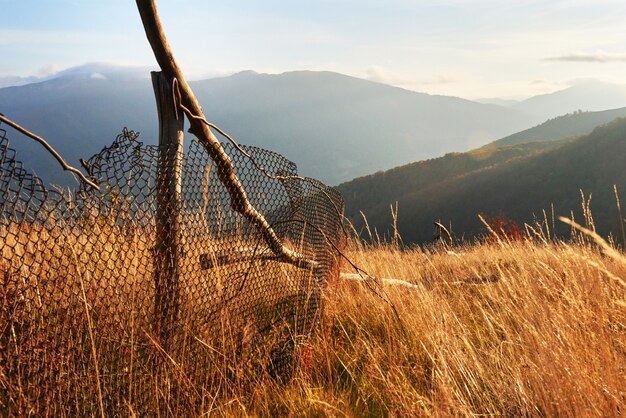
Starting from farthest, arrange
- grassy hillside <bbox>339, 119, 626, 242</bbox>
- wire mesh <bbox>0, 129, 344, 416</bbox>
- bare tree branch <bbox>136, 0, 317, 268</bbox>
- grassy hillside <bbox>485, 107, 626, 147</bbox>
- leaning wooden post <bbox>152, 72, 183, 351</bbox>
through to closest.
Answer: grassy hillside <bbox>485, 107, 626, 147</bbox>, grassy hillside <bbox>339, 119, 626, 242</bbox>, bare tree branch <bbox>136, 0, 317, 268</bbox>, leaning wooden post <bbox>152, 72, 183, 351</bbox>, wire mesh <bbox>0, 129, 344, 416</bbox>

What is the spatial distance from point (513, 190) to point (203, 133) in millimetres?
63880

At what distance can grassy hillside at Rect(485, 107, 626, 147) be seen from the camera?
137750 millimetres

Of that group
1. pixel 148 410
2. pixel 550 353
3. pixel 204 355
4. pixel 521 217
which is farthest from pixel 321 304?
pixel 521 217

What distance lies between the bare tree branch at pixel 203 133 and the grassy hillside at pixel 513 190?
48.9 meters

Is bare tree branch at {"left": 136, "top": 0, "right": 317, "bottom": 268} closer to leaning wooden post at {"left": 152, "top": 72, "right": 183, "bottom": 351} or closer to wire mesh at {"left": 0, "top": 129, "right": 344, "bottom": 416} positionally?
wire mesh at {"left": 0, "top": 129, "right": 344, "bottom": 416}

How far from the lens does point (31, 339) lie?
1.97 metres

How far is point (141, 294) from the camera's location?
280cm

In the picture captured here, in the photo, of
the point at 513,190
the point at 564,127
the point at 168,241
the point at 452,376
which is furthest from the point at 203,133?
the point at 564,127

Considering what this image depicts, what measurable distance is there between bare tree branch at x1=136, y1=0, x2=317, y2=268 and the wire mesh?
0.21ft

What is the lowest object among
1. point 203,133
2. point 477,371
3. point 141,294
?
point 477,371

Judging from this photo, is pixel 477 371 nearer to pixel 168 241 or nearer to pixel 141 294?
pixel 168 241

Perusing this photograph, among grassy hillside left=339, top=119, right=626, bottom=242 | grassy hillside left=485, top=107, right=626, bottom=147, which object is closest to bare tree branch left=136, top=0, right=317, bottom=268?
grassy hillside left=339, top=119, right=626, bottom=242

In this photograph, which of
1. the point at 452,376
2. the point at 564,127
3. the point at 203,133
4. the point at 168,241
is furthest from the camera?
the point at 564,127

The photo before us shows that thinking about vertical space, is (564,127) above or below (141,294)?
below
